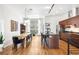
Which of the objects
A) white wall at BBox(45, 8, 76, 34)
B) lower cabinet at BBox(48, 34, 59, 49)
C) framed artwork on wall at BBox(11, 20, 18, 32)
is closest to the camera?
white wall at BBox(45, 8, 76, 34)

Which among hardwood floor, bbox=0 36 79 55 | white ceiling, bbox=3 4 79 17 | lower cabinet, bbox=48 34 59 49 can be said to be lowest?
hardwood floor, bbox=0 36 79 55

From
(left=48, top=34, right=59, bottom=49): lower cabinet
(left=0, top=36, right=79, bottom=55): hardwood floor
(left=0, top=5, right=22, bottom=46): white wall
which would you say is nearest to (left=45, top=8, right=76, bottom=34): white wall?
(left=48, top=34, right=59, bottom=49): lower cabinet

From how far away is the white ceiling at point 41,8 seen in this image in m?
4.34

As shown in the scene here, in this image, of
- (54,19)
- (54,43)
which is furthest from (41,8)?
(54,43)

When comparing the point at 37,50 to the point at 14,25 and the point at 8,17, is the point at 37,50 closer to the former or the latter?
the point at 14,25

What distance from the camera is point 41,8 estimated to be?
14.6 feet

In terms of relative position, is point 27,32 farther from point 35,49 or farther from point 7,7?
point 7,7

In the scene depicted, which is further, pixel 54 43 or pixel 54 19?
pixel 54 43

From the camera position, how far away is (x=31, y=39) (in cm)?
481

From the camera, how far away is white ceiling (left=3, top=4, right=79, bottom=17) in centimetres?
434

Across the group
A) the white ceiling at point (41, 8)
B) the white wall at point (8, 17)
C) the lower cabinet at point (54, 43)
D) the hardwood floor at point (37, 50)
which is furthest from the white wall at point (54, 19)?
the white wall at point (8, 17)

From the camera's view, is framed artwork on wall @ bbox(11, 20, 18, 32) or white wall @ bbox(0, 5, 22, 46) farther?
framed artwork on wall @ bbox(11, 20, 18, 32)

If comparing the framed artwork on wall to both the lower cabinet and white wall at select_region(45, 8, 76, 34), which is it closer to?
white wall at select_region(45, 8, 76, 34)
